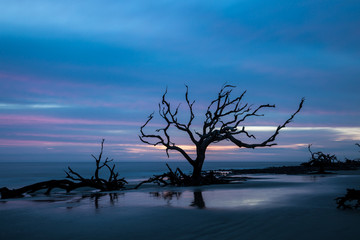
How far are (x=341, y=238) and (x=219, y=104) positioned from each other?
13.2 meters

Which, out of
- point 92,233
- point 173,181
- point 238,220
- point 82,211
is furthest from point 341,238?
point 173,181

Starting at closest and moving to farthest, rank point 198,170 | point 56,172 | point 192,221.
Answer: point 192,221
point 198,170
point 56,172

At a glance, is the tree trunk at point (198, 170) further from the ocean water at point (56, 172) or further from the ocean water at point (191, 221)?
the ocean water at point (56, 172)

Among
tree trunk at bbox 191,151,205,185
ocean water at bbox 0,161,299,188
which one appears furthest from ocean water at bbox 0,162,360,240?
ocean water at bbox 0,161,299,188

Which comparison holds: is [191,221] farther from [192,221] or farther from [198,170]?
[198,170]

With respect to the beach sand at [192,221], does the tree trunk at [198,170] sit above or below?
above

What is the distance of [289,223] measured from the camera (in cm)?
570

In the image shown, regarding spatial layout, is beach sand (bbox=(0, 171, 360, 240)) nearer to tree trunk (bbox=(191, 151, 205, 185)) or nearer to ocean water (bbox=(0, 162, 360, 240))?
ocean water (bbox=(0, 162, 360, 240))

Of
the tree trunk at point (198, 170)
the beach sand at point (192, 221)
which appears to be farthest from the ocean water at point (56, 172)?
the beach sand at point (192, 221)

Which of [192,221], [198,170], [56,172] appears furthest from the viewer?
[56,172]

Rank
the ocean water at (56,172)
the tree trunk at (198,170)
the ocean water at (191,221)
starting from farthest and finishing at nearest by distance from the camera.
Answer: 1. the ocean water at (56,172)
2. the tree trunk at (198,170)
3. the ocean water at (191,221)

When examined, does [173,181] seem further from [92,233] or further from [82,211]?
[92,233]

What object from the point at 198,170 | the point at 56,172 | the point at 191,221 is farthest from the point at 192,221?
the point at 56,172

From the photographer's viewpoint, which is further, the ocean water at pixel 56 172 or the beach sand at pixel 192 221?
the ocean water at pixel 56 172
